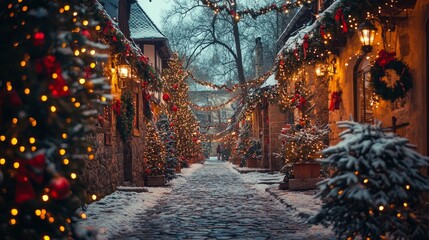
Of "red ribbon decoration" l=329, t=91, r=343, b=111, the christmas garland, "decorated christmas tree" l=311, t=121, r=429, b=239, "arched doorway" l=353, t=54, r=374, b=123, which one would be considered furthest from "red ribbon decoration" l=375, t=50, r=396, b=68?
the christmas garland

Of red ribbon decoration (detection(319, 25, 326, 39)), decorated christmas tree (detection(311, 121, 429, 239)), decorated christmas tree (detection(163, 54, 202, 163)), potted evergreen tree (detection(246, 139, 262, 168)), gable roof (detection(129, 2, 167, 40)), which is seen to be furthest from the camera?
decorated christmas tree (detection(163, 54, 202, 163))

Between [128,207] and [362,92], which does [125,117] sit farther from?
[362,92]

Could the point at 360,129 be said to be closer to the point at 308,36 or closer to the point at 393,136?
the point at 393,136

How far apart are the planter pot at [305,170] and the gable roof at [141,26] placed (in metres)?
13.5

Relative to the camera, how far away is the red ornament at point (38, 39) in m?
3.97

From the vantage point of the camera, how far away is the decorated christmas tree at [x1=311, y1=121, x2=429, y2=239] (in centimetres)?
561

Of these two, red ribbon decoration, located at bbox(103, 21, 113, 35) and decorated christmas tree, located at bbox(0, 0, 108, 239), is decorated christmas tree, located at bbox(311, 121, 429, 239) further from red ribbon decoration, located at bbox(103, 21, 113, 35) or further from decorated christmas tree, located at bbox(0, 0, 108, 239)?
red ribbon decoration, located at bbox(103, 21, 113, 35)

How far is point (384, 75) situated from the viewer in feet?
32.1

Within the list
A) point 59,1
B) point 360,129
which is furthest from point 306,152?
point 59,1

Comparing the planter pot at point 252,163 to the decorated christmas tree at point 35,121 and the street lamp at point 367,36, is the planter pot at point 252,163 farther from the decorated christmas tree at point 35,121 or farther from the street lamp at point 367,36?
the decorated christmas tree at point 35,121

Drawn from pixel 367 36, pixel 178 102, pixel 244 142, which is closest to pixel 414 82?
pixel 367 36

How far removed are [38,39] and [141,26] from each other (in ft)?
75.2

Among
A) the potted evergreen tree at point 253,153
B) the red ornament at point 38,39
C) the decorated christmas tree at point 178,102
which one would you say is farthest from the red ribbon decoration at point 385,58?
the decorated christmas tree at point 178,102

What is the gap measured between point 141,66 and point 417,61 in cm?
836
